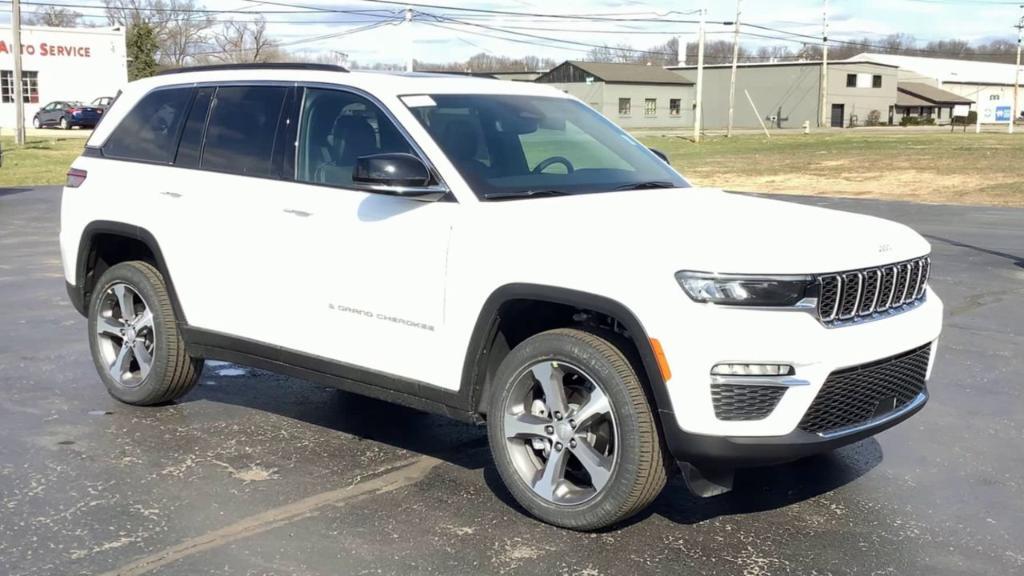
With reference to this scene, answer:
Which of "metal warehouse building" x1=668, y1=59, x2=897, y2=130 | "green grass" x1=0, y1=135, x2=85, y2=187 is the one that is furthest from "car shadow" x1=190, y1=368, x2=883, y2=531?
"metal warehouse building" x1=668, y1=59, x2=897, y2=130

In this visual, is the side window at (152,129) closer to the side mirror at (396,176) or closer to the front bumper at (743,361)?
the side mirror at (396,176)

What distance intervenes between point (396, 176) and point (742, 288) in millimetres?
1655

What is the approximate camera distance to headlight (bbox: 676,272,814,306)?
3967 millimetres

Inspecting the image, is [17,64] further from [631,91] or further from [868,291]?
[631,91]

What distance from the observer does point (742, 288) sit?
157 inches

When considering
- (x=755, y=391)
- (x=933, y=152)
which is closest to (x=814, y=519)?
(x=755, y=391)

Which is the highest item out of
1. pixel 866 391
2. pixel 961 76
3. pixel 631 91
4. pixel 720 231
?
pixel 961 76

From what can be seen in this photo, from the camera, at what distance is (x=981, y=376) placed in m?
7.29

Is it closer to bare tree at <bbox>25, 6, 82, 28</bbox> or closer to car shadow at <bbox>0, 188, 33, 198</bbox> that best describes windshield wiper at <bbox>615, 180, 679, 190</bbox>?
car shadow at <bbox>0, 188, 33, 198</bbox>

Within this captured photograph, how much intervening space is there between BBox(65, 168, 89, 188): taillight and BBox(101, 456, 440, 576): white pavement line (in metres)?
2.82

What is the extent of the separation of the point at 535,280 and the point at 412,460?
1526 mm

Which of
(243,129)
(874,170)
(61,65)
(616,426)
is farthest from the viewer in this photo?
(61,65)

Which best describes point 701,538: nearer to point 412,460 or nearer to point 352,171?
point 412,460

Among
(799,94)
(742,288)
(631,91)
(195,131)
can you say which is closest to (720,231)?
(742,288)
